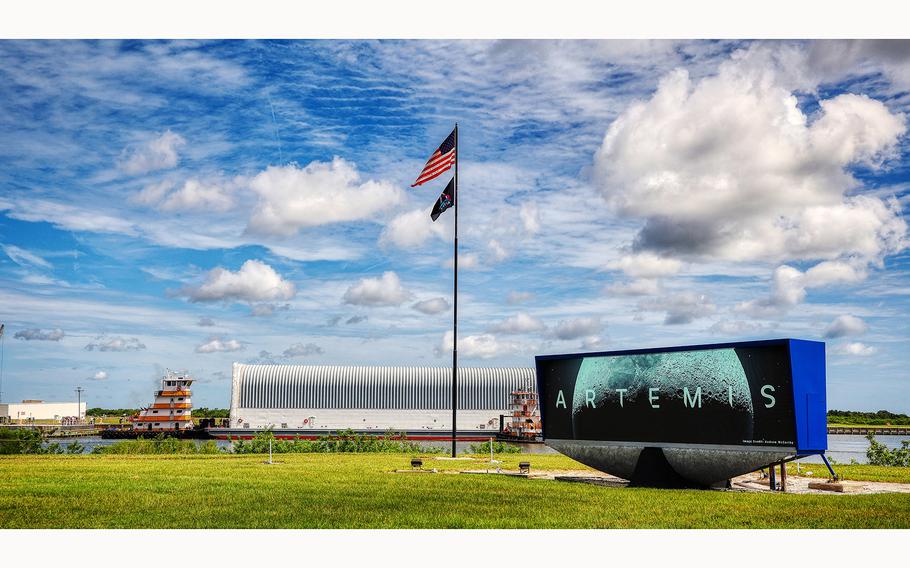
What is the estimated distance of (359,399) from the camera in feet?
296

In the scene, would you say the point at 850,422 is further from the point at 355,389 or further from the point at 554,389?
the point at 554,389

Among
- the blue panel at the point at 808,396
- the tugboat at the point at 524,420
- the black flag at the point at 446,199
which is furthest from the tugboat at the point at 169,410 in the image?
the blue panel at the point at 808,396

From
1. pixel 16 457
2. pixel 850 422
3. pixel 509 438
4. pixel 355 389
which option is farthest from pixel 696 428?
pixel 850 422

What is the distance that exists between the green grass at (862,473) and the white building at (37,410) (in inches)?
4969

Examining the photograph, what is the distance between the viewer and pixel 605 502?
16812 mm

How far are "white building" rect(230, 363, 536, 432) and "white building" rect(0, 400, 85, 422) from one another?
57.5 meters

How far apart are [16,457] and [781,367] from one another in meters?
28.1

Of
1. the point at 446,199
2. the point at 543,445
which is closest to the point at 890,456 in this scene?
the point at 446,199

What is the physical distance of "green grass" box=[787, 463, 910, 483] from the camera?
23036 millimetres

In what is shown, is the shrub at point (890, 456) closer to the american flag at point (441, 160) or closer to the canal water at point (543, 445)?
the canal water at point (543, 445)

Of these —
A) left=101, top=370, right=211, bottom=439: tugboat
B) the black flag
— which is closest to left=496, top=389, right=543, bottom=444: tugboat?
left=101, top=370, right=211, bottom=439: tugboat

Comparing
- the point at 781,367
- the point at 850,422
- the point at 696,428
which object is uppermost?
the point at 781,367

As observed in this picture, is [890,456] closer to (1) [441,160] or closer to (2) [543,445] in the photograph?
(1) [441,160]

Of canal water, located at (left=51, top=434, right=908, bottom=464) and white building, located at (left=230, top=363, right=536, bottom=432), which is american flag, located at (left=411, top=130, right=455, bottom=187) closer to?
canal water, located at (left=51, top=434, right=908, bottom=464)
